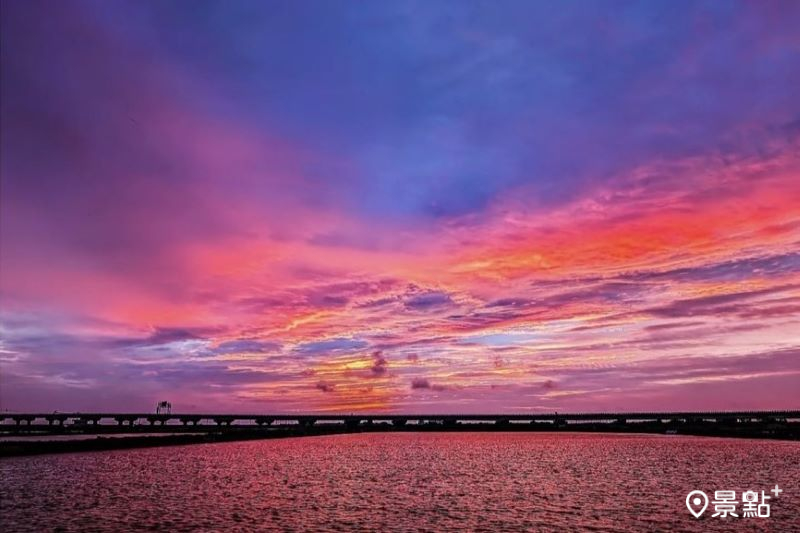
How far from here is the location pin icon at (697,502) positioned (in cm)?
4666

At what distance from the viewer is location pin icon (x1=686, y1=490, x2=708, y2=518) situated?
46.7 metres

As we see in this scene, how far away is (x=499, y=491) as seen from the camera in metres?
59.1

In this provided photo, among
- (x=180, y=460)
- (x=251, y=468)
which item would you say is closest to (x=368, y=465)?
(x=251, y=468)

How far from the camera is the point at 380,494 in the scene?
57.8m

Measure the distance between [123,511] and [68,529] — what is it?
8048 mm

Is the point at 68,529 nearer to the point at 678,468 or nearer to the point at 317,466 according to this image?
the point at 317,466
